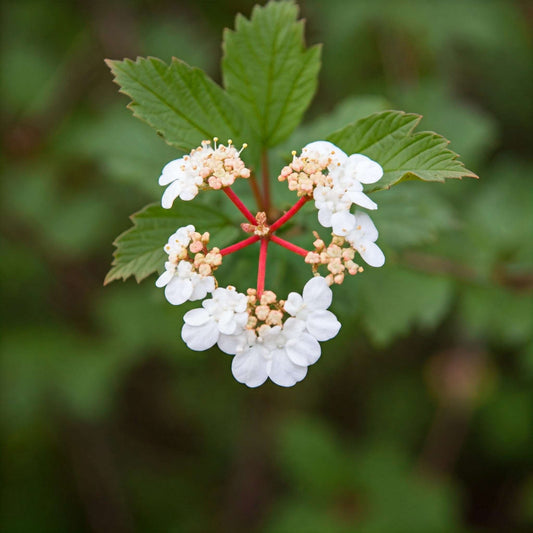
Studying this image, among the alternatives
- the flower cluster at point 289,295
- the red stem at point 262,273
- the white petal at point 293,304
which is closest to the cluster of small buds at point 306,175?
the flower cluster at point 289,295

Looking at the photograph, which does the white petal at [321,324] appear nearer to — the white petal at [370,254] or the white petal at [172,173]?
the white petal at [370,254]

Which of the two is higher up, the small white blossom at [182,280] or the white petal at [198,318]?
the small white blossom at [182,280]

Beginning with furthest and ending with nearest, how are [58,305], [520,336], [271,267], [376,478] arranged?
[58,305]
[376,478]
[520,336]
[271,267]

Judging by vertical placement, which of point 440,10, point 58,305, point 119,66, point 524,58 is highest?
point 524,58

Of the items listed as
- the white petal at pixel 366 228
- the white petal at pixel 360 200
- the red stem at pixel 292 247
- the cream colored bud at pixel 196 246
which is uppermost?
the white petal at pixel 360 200

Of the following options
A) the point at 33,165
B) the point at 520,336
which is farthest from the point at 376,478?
the point at 33,165

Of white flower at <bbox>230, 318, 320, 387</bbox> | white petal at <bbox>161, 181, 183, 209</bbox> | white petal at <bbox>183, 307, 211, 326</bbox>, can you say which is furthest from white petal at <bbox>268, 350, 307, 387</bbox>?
white petal at <bbox>161, 181, 183, 209</bbox>

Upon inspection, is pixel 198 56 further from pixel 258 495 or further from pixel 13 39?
pixel 258 495

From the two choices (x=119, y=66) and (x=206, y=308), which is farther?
(x=119, y=66)
